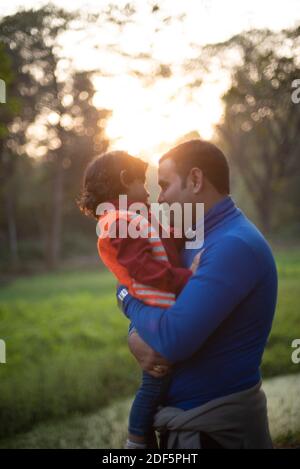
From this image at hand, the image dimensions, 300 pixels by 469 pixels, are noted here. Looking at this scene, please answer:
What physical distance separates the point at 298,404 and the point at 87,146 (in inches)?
941

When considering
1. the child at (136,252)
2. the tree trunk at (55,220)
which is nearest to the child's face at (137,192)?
the child at (136,252)

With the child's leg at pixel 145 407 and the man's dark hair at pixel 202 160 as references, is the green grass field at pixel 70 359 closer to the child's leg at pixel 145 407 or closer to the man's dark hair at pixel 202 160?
the child's leg at pixel 145 407

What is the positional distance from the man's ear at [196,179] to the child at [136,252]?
9.3 inches

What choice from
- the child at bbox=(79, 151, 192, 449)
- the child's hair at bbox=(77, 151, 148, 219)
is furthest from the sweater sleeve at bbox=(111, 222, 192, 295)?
the child's hair at bbox=(77, 151, 148, 219)

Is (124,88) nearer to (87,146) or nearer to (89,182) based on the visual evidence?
(89,182)

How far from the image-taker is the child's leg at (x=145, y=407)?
213cm

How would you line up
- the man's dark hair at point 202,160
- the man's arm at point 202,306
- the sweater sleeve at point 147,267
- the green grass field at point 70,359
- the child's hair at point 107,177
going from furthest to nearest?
the green grass field at point 70,359, the child's hair at point 107,177, the man's dark hair at point 202,160, the sweater sleeve at point 147,267, the man's arm at point 202,306

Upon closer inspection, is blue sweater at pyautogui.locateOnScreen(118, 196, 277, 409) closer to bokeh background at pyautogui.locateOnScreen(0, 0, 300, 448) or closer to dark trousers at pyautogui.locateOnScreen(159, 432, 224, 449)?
dark trousers at pyautogui.locateOnScreen(159, 432, 224, 449)

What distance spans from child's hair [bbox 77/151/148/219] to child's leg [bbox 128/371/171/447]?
2.70ft

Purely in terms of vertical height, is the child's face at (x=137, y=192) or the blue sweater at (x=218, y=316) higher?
the child's face at (x=137, y=192)

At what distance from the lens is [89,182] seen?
2.46m

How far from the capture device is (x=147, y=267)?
1.92m

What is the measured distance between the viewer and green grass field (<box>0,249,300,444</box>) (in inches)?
237

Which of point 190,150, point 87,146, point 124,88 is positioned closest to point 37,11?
point 124,88
